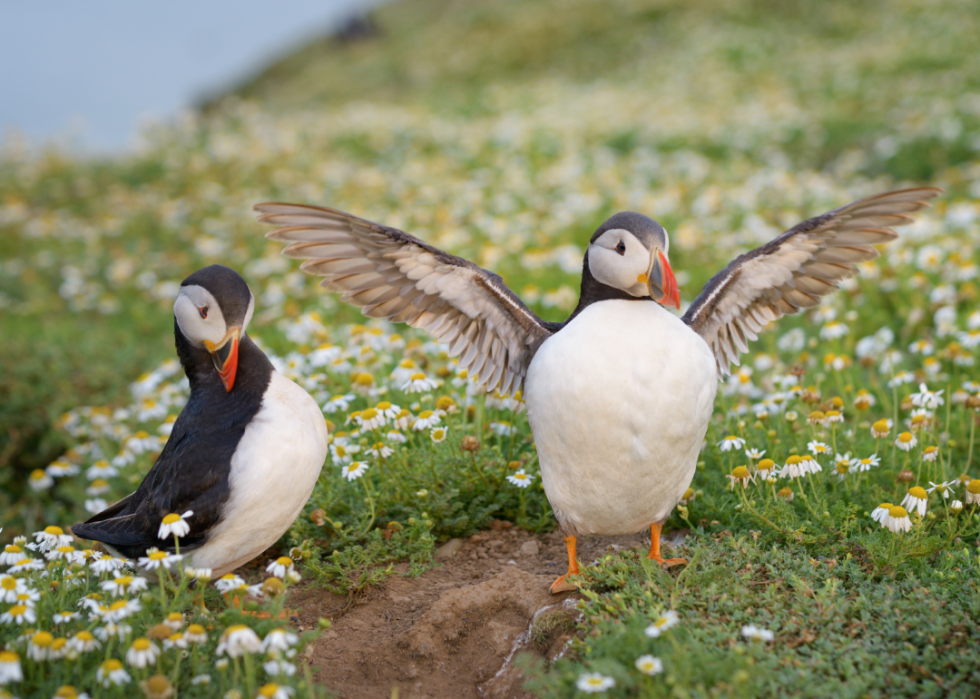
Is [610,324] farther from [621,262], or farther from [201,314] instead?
[201,314]

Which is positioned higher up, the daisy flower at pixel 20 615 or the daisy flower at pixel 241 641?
the daisy flower at pixel 20 615

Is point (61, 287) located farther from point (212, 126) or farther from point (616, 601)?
point (616, 601)

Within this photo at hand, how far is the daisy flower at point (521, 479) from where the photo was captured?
408 cm

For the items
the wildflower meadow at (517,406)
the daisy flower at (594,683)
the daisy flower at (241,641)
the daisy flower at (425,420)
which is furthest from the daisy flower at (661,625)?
the daisy flower at (425,420)

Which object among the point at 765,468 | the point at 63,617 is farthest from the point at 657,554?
the point at 63,617

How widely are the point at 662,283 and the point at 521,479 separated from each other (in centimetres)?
144

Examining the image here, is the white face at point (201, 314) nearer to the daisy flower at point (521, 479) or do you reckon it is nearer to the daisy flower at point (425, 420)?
the daisy flower at point (425, 420)

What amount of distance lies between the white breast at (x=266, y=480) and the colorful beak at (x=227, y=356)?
0.57ft

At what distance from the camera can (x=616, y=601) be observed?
322 cm

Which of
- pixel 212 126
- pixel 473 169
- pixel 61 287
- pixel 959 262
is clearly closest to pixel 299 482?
pixel 959 262

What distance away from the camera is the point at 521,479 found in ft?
13.5

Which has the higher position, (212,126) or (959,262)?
(212,126)

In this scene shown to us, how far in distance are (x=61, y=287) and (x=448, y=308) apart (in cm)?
754

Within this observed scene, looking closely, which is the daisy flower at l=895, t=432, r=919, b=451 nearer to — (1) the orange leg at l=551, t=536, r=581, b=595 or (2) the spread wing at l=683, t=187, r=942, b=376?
(2) the spread wing at l=683, t=187, r=942, b=376
